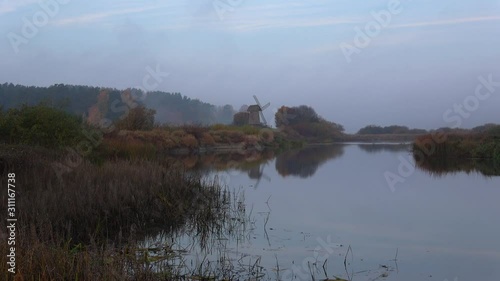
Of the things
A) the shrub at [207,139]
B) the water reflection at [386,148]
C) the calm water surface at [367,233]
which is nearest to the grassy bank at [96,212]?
the calm water surface at [367,233]

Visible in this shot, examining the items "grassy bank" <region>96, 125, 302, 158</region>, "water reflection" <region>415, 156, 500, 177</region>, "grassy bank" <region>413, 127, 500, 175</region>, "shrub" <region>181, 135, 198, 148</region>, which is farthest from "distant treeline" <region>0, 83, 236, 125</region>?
"grassy bank" <region>413, 127, 500, 175</region>

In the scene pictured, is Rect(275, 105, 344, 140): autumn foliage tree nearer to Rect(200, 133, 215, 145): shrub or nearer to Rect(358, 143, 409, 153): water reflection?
Rect(358, 143, 409, 153): water reflection

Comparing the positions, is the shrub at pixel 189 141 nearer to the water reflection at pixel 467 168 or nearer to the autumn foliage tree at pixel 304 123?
the water reflection at pixel 467 168

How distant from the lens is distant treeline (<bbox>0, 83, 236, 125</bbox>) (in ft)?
Answer: 137

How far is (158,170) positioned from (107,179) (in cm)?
143

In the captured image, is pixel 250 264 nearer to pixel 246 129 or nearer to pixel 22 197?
pixel 22 197

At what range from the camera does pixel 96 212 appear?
25.8 ft

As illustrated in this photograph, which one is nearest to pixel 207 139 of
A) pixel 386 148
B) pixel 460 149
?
pixel 460 149

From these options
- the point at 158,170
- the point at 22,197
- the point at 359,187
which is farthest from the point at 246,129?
the point at 22,197

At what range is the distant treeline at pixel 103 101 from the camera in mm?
41625

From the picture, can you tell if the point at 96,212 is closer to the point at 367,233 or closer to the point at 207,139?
the point at 367,233

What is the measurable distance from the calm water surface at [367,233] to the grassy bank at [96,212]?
83 cm

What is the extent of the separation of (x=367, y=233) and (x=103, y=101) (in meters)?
47.7

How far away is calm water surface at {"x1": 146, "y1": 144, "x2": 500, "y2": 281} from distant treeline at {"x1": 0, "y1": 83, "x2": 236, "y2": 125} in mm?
8236
